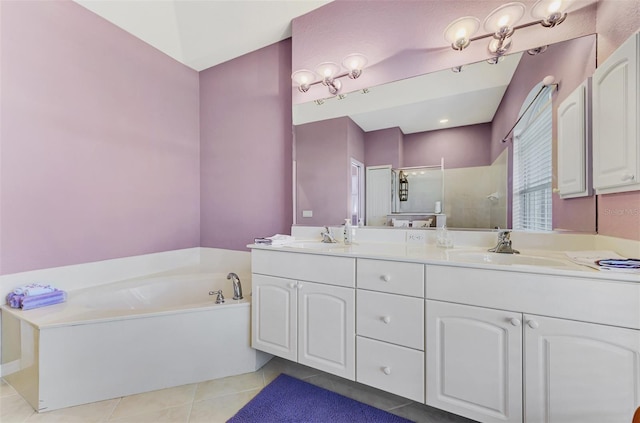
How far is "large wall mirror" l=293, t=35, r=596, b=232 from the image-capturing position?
1266 millimetres

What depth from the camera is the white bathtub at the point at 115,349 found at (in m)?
1.34

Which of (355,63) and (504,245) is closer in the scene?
(504,245)

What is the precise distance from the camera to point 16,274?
1609 mm

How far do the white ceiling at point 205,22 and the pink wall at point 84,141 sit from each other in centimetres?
12

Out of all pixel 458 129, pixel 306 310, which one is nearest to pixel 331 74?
pixel 458 129

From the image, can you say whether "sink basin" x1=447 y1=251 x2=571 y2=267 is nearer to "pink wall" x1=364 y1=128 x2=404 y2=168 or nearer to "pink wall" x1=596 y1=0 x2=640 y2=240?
"pink wall" x1=596 y1=0 x2=640 y2=240

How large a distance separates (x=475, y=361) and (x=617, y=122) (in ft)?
3.69

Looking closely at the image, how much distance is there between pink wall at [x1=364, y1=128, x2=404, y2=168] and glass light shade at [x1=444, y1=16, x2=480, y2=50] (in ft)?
1.86

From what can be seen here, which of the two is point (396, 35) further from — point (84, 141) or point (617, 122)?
point (84, 141)

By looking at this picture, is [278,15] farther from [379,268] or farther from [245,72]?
[379,268]

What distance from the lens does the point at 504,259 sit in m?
1.24

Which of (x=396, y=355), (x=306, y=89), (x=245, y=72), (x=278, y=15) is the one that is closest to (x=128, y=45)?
(x=245, y=72)

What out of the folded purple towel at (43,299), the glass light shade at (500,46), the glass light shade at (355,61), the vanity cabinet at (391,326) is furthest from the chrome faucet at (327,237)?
the folded purple towel at (43,299)

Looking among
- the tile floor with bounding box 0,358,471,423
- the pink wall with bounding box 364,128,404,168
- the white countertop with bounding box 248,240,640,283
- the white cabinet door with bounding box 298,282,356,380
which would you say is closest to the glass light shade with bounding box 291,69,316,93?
the pink wall with bounding box 364,128,404,168
